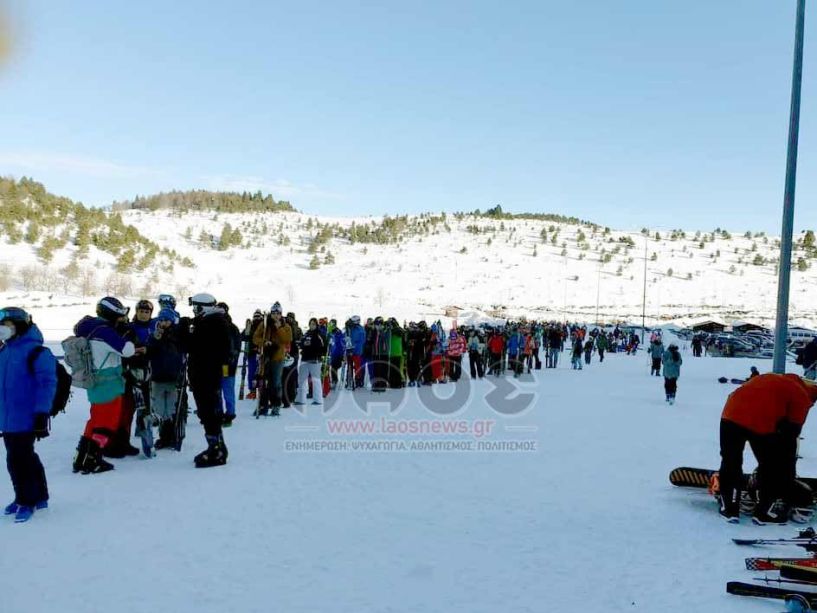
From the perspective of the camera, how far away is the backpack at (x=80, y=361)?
635 cm

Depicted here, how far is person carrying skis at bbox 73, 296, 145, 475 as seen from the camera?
645 centimetres

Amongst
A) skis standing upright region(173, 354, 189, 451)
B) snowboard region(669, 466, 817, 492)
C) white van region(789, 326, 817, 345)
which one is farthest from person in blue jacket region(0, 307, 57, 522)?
white van region(789, 326, 817, 345)

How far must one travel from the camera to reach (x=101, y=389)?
6.44 metres

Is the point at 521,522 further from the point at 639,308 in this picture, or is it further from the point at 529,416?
the point at 639,308

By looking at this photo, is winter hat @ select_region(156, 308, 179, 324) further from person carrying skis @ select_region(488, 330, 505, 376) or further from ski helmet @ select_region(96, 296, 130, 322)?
person carrying skis @ select_region(488, 330, 505, 376)

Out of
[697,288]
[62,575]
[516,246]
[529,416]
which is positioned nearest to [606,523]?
[62,575]

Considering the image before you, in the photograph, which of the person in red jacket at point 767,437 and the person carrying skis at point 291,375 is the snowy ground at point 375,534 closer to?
the person in red jacket at point 767,437

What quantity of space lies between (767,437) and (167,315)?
674 cm

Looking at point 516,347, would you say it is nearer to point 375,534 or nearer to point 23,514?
point 375,534

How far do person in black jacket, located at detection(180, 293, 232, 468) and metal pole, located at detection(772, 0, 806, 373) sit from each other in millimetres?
7002

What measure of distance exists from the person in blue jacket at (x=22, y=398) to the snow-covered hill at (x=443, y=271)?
38107 mm

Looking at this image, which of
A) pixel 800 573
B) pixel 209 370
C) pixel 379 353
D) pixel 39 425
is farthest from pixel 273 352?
pixel 800 573

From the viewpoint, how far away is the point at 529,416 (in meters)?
11.8

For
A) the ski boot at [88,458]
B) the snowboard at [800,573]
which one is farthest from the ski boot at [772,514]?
the ski boot at [88,458]
